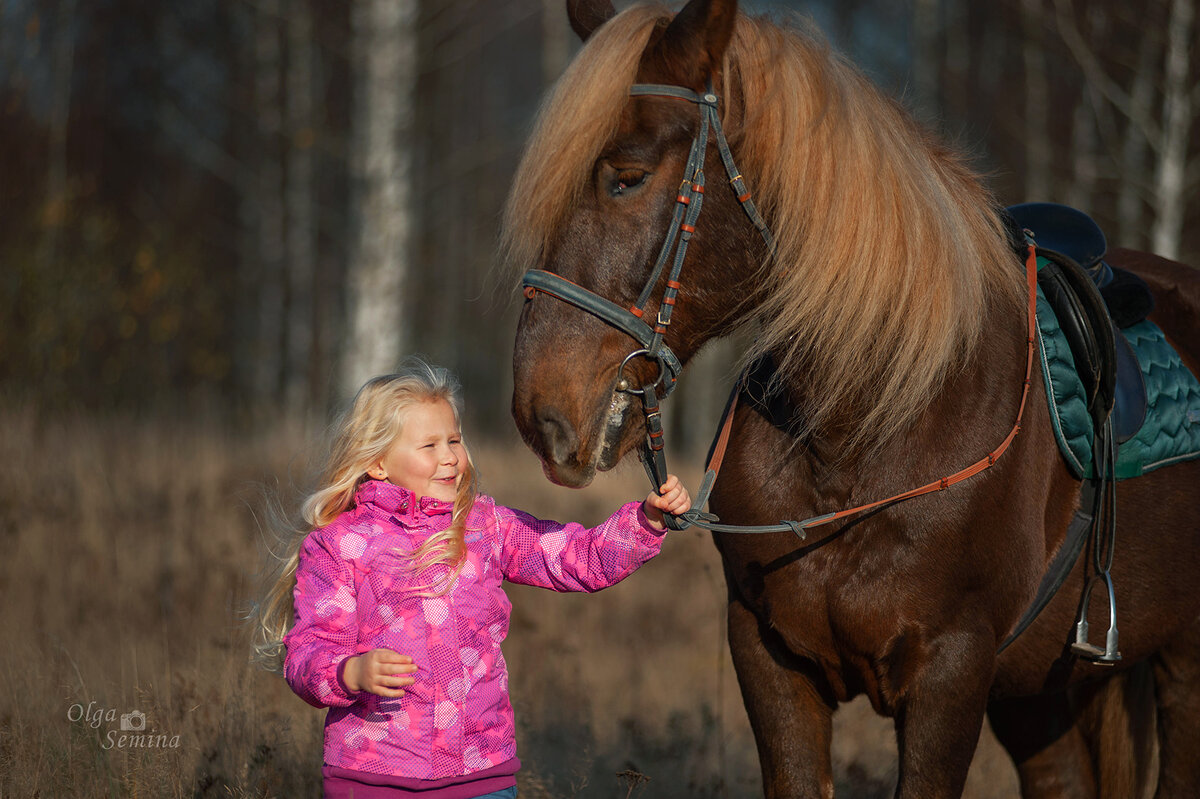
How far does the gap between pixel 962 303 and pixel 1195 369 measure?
4.81 feet

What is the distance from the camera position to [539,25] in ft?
86.0

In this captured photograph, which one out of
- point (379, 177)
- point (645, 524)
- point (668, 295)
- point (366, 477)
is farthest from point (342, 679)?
point (379, 177)

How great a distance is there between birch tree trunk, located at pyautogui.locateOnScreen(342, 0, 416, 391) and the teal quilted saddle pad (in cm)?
716

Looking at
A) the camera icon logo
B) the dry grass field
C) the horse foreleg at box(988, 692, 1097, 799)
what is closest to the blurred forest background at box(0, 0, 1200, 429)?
the dry grass field

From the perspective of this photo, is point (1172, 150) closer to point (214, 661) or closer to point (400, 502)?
point (214, 661)

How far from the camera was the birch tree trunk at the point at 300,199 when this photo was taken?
1248 centimetres

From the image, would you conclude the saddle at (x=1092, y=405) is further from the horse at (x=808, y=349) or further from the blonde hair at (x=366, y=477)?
the blonde hair at (x=366, y=477)

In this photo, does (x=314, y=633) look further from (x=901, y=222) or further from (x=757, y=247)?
(x=901, y=222)

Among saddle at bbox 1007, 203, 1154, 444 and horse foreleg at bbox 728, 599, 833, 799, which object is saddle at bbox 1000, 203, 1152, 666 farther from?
horse foreleg at bbox 728, 599, 833, 799

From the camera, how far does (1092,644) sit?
109 inches

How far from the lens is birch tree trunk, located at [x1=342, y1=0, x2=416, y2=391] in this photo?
30.8ft

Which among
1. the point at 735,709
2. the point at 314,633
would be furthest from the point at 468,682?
the point at 735,709

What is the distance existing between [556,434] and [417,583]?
437 mm

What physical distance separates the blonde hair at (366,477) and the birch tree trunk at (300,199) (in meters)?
9.58
